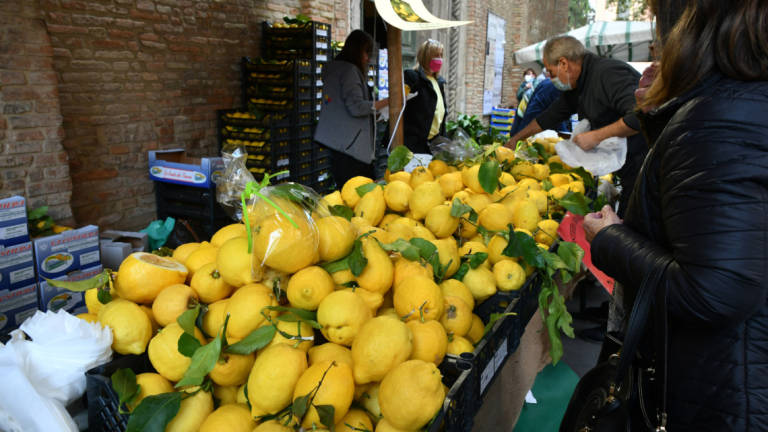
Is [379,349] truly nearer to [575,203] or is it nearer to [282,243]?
[282,243]

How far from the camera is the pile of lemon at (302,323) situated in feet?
3.63

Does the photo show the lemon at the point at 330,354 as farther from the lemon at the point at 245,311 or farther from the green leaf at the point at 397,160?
the green leaf at the point at 397,160

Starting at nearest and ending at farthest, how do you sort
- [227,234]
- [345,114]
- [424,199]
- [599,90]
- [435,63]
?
1. [227,234]
2. [424,199]
3. [599,90]
4. [345,114]
5. [435,63]

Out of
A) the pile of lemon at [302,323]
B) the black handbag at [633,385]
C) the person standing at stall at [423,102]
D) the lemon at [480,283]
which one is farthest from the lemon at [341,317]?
the person standing at stall at [423,102]

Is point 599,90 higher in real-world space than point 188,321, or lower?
higher

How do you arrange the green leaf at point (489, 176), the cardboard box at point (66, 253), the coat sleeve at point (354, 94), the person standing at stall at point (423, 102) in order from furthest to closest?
the person standing at stall at point (423, 102)
the coat sleeve at point (354, 94)
the cardboard box at point (66, 253)
the green leaf at point (489, 176)

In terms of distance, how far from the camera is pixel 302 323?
49.8 inches

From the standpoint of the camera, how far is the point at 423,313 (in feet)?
4.34

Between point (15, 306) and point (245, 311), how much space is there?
266 cm

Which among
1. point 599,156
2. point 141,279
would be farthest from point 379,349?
point 599,156

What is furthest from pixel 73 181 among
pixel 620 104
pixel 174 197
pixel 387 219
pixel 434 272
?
pixel 620 104

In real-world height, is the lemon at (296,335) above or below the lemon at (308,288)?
below

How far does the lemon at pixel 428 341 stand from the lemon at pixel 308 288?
232 mm

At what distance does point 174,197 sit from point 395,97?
6.60 feet
